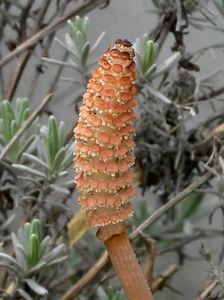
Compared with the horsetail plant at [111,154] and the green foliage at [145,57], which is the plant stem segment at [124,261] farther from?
the green foliage at [145,57]

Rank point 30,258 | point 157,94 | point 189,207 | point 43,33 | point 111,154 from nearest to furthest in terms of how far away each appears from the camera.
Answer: point 111,154, point 30,258, point 157,94, point 43,33, point 189,207

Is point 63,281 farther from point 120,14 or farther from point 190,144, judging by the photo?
point 120,14

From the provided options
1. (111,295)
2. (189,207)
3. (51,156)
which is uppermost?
(51,156)

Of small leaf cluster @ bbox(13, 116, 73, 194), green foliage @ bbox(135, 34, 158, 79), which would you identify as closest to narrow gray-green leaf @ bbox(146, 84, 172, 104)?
green foliage @ bbox(135, 34, 158, 79)

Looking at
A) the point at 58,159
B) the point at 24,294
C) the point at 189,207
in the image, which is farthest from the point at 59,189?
the point at 189,207

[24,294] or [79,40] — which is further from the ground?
[79,40]

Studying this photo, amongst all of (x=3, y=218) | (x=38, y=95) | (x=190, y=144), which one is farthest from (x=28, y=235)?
(x=38, y=95)

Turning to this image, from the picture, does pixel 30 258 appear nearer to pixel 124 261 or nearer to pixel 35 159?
pixel 35 159
